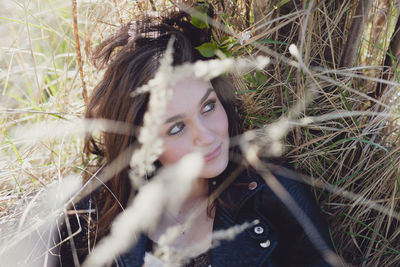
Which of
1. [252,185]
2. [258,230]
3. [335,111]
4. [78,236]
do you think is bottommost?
[78,236]

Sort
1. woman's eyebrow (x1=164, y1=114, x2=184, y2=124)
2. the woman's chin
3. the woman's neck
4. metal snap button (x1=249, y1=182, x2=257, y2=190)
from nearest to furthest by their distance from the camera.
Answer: woman's eyebrow (x1=164, y1=114, x2=184, y2=124), the woman's chin, metal snap button (x1=249, y1=182, x2=257, y2=190), the woman's neck

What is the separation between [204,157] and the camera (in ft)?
5.11

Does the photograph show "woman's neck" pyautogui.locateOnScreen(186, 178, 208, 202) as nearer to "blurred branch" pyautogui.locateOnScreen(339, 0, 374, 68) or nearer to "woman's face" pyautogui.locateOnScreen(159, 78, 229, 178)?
"woman's face" pyautogui.locateOnScreen(159, 78, 229, 178)

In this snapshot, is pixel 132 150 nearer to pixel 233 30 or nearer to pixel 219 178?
pixel 219 178

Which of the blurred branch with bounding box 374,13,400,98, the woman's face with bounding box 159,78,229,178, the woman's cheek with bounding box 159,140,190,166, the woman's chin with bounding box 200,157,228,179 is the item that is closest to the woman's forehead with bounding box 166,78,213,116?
the woman's face with bounding box 159,78,229,178

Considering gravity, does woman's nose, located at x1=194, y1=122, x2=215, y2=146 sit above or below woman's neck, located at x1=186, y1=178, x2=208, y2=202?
above

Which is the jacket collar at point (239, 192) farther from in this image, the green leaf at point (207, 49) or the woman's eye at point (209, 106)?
the green leaf at point (207, 49)

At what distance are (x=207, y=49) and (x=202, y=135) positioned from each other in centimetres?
41

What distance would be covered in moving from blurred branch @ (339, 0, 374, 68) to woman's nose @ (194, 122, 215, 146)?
2.27 ft

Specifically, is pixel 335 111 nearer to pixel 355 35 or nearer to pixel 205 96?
pixel 355 35

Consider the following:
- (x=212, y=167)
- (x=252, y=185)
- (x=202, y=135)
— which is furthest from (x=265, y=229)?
(x=202, y=135)

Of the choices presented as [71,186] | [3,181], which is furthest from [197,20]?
[3,181]

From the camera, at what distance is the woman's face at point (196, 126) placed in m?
1.49

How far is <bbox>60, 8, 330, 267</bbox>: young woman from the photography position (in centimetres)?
155
